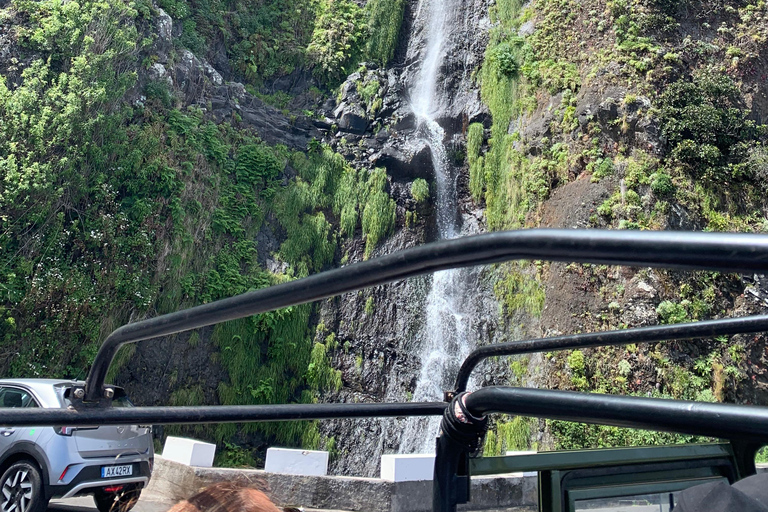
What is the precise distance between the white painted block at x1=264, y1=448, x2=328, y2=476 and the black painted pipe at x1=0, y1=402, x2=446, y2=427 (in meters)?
6.15

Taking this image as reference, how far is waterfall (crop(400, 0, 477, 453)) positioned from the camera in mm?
13648

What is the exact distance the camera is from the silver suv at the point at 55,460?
17.5ft

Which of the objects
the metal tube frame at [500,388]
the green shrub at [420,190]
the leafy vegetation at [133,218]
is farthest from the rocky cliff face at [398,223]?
the metal tube frame at [500,388]

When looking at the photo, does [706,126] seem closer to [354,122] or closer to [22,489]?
[354,122]

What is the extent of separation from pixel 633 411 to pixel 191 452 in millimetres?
7378

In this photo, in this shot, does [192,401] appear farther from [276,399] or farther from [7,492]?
[7,492]

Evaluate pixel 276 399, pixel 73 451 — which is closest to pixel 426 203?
pixel 276 399

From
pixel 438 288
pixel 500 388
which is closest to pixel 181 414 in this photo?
pixel 500 388

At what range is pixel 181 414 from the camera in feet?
4.60

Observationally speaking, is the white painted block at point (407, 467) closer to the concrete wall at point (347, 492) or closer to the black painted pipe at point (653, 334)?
the concrete wall at point (347, 492)

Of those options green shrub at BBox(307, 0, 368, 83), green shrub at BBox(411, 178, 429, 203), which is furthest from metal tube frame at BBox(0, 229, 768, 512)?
green shrub at BBox(307, 0, 368, 83)

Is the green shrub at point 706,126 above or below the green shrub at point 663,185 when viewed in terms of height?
above

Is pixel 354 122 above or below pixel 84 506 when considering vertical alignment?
above

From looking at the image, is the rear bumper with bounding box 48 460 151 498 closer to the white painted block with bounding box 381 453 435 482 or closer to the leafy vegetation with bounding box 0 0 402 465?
the white painted block with bounding box 381 453 435 482
